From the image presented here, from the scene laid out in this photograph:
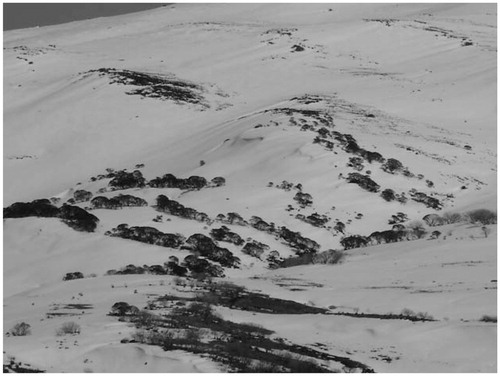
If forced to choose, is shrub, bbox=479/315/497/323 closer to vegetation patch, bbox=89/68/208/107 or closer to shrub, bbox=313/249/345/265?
shrub, bbox=313/249/345/265

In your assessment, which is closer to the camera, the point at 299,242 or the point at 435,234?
the point at 435,234

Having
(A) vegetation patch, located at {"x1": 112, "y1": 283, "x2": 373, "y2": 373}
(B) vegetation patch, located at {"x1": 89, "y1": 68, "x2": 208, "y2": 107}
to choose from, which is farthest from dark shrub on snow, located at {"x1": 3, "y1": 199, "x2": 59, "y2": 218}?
(B) vegetation patch, located at {"x1": 89, "y1": 68, "x2": 208, "y2": 107}

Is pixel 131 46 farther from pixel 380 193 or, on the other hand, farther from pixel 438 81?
pixel 380 193

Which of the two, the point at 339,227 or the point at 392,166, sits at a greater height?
the point at 392,166

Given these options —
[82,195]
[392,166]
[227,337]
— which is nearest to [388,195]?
[392,166]

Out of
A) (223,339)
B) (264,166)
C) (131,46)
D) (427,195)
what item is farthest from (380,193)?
(131,46)

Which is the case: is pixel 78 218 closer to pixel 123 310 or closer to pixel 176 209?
pixel 176 209
